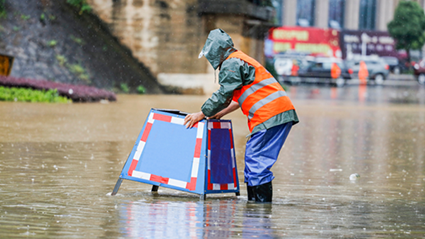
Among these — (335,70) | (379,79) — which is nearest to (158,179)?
(335,70)

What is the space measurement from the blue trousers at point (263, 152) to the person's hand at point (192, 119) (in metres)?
0.48

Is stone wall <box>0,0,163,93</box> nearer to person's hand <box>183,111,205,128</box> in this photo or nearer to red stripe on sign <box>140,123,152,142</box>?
red stripe on sign <box>140,123,152,142</box>

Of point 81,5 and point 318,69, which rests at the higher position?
point 81,5

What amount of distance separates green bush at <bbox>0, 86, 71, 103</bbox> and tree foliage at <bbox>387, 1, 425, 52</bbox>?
43739 millimetres

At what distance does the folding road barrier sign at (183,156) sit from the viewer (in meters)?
5.66

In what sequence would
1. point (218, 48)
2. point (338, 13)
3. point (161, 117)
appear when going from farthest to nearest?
point (338, 13), point (161, 117), point (218, 48)

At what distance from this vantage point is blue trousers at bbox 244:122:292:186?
5539mm

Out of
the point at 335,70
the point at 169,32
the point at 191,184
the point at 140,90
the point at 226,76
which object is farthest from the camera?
the point at 335,70

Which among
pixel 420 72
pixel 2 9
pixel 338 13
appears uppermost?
pixel 338 13

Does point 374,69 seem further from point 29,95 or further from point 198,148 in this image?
point 198,148

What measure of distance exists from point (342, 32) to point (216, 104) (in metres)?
53.9

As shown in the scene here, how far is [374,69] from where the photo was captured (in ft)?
143

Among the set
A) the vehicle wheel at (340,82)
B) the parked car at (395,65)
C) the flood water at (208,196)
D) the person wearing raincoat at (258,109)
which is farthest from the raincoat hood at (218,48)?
the parked car at (395,65)

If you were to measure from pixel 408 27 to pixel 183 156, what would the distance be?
53.9m
